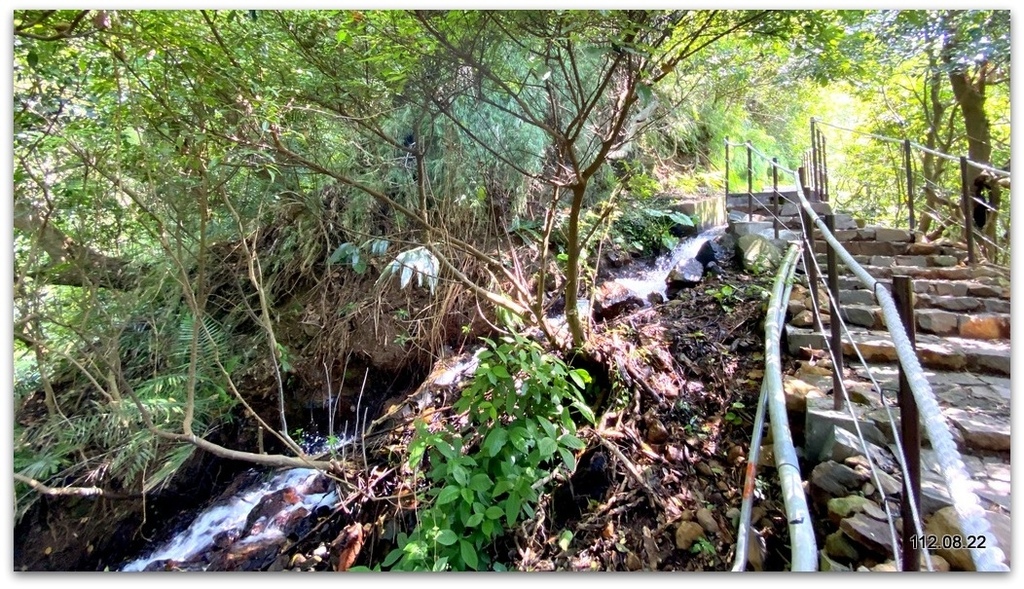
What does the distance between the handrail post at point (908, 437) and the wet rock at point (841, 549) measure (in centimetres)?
13

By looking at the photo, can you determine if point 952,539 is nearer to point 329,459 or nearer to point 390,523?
point 390,523

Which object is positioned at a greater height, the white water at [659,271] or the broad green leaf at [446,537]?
the white water at [659,271]

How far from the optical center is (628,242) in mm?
3717

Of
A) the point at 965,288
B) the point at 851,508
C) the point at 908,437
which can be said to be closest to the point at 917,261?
the point at 965,288

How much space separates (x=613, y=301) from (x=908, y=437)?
2.25 metres

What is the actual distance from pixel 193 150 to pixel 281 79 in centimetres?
44

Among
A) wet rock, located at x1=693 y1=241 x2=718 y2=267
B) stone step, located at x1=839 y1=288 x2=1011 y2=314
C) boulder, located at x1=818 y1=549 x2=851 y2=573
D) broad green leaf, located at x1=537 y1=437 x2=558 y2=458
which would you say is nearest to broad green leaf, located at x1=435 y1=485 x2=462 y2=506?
broad green leaf, located at x1=537 y1=437 x2=558 y2=458

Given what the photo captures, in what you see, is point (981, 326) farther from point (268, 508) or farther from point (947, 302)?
point (268, 508)

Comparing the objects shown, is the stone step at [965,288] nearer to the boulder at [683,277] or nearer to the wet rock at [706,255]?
A: the boulder at [683,277]

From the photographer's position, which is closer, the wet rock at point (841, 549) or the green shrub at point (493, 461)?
the wet rock at point (841, 549)

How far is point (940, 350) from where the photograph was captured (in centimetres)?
179

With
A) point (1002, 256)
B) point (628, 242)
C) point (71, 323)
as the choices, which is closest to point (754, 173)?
point (628, 242)

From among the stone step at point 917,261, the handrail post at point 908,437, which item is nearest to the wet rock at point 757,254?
the stone step at point 917,261

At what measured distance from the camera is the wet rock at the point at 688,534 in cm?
152
